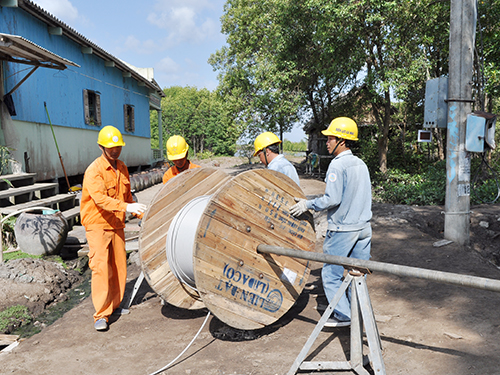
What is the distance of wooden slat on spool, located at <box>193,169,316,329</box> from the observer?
3.05 metres

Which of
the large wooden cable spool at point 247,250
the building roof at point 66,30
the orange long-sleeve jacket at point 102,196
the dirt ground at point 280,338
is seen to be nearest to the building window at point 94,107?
the building roof at point 66,30

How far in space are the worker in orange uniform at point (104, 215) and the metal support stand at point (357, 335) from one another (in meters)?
2.12

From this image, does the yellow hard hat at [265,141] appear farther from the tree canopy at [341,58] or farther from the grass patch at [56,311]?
the tree canopy at [341,58]

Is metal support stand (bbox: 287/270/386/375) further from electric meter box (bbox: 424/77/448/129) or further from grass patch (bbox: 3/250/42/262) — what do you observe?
grass patch (bbox: 3/250/42/262)

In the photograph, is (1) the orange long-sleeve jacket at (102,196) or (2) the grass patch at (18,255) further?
(2) the grass patch at (18,255)

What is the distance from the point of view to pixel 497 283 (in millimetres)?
1963

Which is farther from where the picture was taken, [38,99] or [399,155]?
[399,155]

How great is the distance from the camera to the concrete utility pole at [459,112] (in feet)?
18.1

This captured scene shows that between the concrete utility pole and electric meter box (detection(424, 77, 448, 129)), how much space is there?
0.08 meters

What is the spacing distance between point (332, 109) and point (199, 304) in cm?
1952

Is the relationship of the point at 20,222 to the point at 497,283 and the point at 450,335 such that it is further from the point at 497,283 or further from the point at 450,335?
the point at 497,283

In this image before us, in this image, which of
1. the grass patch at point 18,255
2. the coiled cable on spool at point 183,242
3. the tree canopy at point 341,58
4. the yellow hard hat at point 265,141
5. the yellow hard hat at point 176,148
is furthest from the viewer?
the tree canopy at point 341,58

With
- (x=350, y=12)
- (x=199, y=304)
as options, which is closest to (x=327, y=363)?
(x=199, y=304)

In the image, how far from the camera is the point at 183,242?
11.6ft
